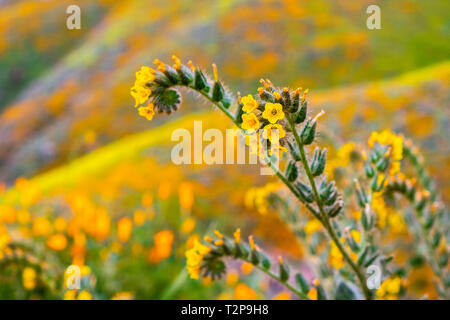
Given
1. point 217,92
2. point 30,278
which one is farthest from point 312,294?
point 30,278

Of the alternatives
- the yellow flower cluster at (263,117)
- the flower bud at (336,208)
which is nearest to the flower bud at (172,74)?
the yellow flower cluster at (263,117)

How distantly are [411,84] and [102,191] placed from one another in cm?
781

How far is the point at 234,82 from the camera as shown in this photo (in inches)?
1009

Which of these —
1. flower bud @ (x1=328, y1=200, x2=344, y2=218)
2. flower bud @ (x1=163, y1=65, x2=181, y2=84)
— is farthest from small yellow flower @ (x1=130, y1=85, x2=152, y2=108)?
flower bud @ (x1=328, y1=200, x2=344, y2=218)

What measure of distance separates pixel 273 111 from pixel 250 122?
12 centimetres

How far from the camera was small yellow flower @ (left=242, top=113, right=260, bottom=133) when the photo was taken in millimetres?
1780

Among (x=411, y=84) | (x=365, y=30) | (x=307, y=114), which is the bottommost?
(x=307, y=114)

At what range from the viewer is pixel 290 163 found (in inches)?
74.4

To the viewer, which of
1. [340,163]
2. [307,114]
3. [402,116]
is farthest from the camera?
[402,116]

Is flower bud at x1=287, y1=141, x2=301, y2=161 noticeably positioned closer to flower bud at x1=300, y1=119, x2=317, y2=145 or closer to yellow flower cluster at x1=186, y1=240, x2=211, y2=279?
flower bud at x1=300, y1=119, x2=317, y2=145

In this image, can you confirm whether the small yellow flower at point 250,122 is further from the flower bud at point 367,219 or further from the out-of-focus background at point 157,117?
the out-of-focus background at point 157,117

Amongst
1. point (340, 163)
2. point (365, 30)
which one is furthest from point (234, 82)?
point (340, 163)

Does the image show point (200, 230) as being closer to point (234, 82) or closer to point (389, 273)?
point (389, 273)
